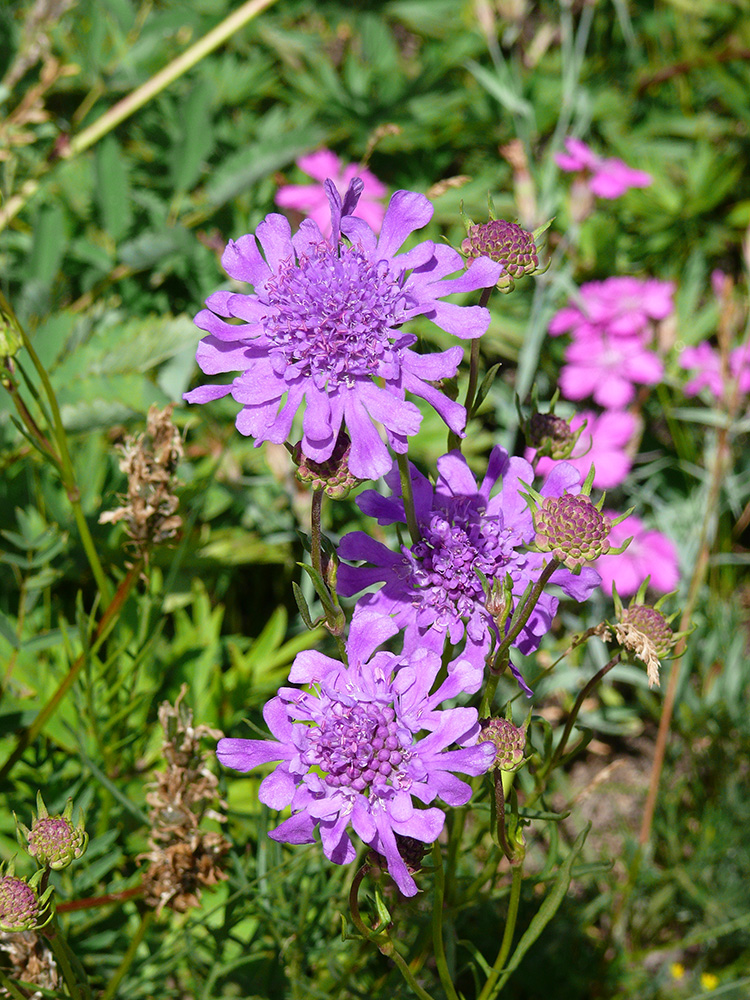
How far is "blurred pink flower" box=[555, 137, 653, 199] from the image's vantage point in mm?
2549

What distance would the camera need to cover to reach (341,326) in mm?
979

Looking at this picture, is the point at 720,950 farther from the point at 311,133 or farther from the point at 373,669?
the point at 311,133

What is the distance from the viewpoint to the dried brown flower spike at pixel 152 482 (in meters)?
1.36

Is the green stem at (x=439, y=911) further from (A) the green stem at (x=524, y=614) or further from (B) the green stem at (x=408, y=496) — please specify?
(B) the green stem at (x=408, y=496)

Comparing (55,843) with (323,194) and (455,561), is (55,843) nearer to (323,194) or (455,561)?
(455,561)

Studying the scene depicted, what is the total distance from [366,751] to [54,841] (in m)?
0.36

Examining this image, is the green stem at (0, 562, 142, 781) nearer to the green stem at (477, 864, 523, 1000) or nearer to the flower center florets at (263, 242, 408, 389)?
the flower center florets at (263, 242, 408, 389)

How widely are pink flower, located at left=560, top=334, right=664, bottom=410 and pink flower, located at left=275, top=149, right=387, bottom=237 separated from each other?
0.68 m

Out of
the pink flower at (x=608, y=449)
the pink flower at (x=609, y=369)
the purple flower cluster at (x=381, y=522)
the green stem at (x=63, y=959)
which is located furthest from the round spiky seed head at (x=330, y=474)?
the pink flower at (x=609, y=369)

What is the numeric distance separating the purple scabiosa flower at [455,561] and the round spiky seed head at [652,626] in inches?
2.2

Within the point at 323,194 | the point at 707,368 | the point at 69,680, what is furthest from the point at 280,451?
the point at 707,368

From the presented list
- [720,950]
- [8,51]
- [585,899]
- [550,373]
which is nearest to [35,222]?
[8,51]

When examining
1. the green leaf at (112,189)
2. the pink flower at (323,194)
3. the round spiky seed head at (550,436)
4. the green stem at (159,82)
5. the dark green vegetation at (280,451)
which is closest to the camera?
the round spiky seed head at (550,436)

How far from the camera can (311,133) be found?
2326 millimetres
